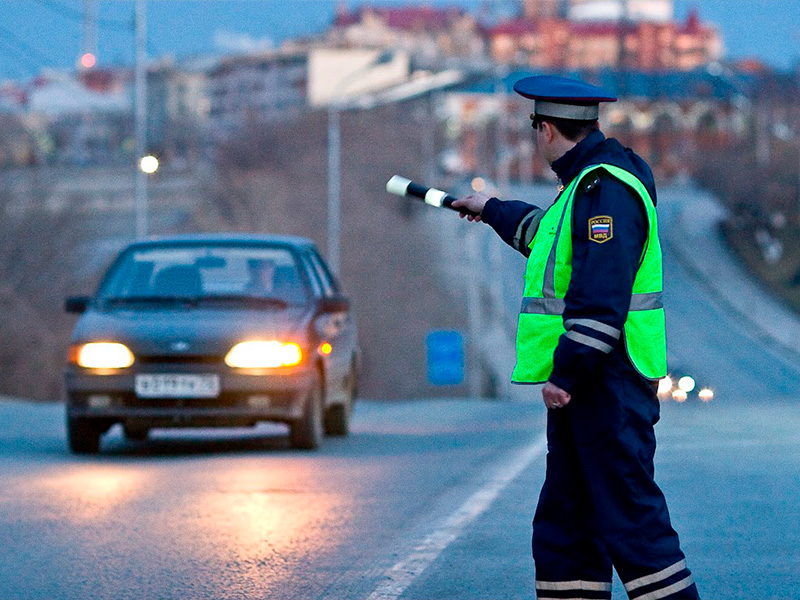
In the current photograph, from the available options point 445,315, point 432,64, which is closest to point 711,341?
point 445,315

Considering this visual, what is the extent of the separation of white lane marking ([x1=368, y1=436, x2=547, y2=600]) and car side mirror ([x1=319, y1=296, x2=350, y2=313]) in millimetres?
2182

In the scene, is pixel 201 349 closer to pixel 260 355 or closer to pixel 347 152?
pixel 260 355

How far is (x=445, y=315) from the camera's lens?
224ft

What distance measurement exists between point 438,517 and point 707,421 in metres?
7.70

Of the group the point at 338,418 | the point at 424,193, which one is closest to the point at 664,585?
the point at 424,193

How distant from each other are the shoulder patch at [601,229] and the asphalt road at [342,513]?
193 cm

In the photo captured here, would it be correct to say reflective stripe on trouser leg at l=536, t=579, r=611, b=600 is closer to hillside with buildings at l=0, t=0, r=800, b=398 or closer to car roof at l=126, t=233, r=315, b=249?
car roof at l=126, t=233, r=315, b=249

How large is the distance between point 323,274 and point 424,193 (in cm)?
859

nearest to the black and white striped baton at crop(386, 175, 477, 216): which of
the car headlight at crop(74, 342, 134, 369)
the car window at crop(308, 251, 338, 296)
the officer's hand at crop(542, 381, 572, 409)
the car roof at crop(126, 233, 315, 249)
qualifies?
the officer's hand at crop(542, 381, 572, 409)

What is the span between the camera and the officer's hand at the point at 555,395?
5.06 meters

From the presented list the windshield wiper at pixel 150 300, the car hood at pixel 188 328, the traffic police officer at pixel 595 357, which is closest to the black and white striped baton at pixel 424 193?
the traffic police officer at pixel 595 357

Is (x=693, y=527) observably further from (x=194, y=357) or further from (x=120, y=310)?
(x=120, y=310)

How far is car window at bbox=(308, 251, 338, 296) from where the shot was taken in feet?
47.1

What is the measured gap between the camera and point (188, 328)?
12461 millimetres
